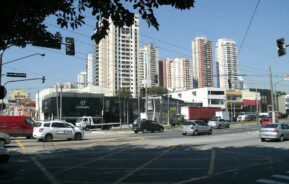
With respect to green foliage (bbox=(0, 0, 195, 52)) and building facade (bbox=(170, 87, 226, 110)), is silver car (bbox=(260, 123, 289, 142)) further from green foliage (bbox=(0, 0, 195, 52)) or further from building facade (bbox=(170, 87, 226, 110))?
Result: building facade (bbox=(170, 87, 226, 110))

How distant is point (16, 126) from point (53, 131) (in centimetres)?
593

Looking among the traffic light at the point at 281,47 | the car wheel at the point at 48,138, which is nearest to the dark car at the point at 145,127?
the car wheel at the point at 48,138

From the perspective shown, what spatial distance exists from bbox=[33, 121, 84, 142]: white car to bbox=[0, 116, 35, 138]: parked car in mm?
4325

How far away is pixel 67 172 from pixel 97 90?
99.1 m

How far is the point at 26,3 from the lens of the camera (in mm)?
8297

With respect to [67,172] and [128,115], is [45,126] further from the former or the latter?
[128,115]

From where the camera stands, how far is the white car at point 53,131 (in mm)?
27375

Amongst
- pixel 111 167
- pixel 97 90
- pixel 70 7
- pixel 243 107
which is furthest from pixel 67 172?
pixel 243 107

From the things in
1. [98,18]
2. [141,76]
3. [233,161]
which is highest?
[141,76]

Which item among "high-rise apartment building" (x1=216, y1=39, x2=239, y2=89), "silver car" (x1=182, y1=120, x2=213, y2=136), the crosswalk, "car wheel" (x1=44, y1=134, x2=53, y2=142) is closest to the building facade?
"high-rise apartment building" (x1=216, y1=39, x2=239, y2=89)

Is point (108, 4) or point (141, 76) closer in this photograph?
Answer: point (108, 4)

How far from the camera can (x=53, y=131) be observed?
27.8 meters

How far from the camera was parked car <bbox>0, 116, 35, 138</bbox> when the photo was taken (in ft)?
102

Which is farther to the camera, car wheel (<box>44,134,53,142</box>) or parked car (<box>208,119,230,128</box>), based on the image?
parked car (<box>208,119,230,128</box>)
